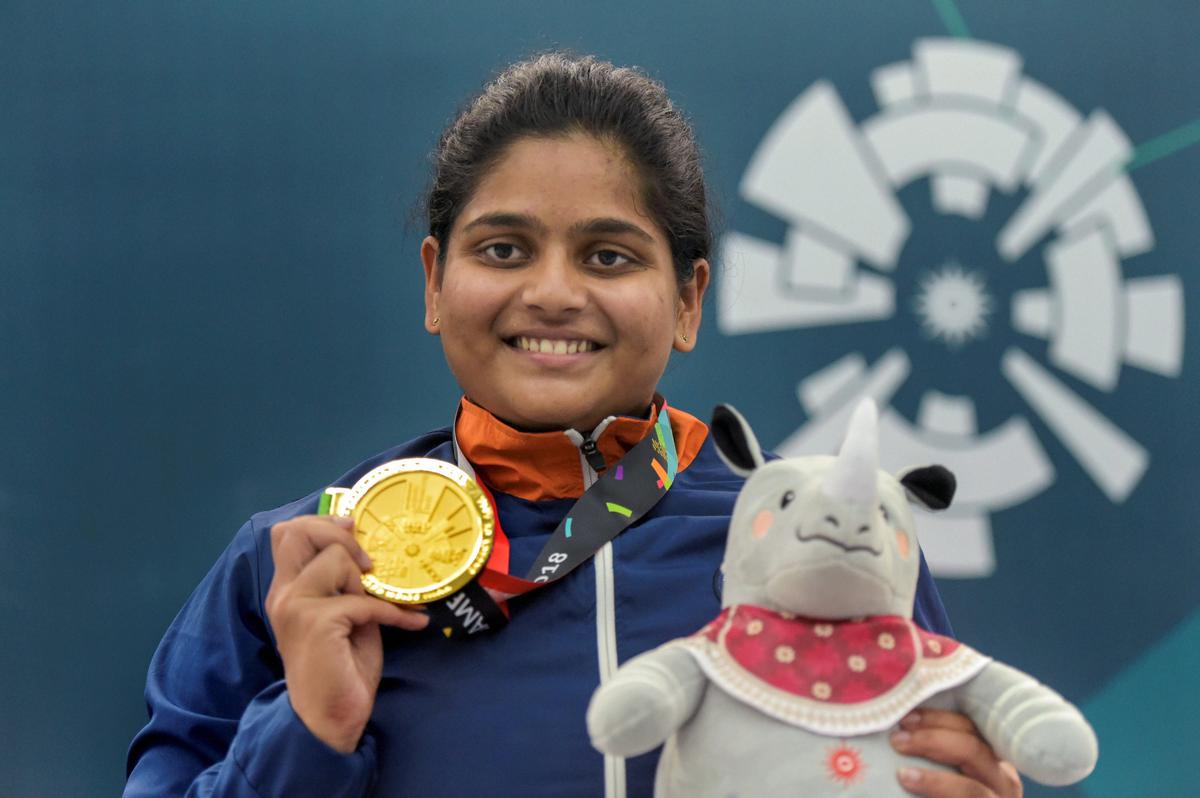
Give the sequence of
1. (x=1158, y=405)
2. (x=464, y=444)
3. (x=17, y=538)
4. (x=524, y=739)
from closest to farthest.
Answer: (x=524, y=739)
(x=464, y=444)
(x=17, y=538)
(x=1158, y=405)

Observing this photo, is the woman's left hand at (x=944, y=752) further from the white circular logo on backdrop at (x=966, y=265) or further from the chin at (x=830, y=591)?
the white circular logo on backdrop at (x=966, y=265)

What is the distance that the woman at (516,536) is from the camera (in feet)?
3.43

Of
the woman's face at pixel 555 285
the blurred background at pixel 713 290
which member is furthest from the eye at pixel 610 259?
the blurred background at pixel 713 290

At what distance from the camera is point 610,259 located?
4.09ft

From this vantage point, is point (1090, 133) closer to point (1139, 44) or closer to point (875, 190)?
point (1139, 44)

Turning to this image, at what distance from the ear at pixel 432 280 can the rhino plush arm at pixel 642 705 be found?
62cm

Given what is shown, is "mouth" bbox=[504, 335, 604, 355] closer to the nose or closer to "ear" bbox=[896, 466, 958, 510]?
the nose

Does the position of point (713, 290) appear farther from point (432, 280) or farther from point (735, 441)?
point (735, 441)

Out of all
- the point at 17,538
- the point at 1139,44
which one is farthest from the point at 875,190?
the point at 17,538

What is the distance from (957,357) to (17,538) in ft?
5.06

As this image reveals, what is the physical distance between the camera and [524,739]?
108 cm

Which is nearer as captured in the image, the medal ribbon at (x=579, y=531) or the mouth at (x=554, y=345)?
the medal ribbon at (x=579, y=531)

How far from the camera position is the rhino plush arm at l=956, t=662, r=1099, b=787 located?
2.69 feet

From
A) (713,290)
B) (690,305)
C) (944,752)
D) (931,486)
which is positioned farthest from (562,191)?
(713,290)
